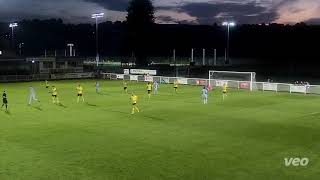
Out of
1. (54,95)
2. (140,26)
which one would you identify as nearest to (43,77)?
(54,95)

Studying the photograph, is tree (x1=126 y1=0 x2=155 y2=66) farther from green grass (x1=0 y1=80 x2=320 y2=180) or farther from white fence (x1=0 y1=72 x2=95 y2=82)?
green grass (x1=0 y1=80 x2=320 y2=180)

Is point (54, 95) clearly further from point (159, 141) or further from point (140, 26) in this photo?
point (140, 26)

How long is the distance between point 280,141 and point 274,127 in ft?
14.6

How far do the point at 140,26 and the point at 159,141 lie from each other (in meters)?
106

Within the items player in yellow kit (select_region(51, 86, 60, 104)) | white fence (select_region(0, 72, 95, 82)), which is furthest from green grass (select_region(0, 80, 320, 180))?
white fence (select_region(0, 72, 95, 82))

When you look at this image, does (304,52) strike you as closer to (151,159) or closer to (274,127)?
(274,127)

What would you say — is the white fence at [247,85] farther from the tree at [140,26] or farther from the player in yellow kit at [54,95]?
the tree at [140,26]

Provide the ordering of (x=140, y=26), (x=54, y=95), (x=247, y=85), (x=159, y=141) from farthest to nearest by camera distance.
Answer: (x=140, y=26)
(x=247, y=85)
(x=54, y=95)
(x=159, y=141)

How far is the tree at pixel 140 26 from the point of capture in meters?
126

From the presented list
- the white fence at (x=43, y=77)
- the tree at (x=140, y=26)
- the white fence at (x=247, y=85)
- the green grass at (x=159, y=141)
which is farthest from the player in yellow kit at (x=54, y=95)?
the tree at (x=140, y=26)

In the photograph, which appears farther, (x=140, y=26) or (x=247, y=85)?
(x=140, y=26)

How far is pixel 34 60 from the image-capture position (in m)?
82.3

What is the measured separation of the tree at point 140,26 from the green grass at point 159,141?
88493mm

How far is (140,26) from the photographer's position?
12650 centimetres
